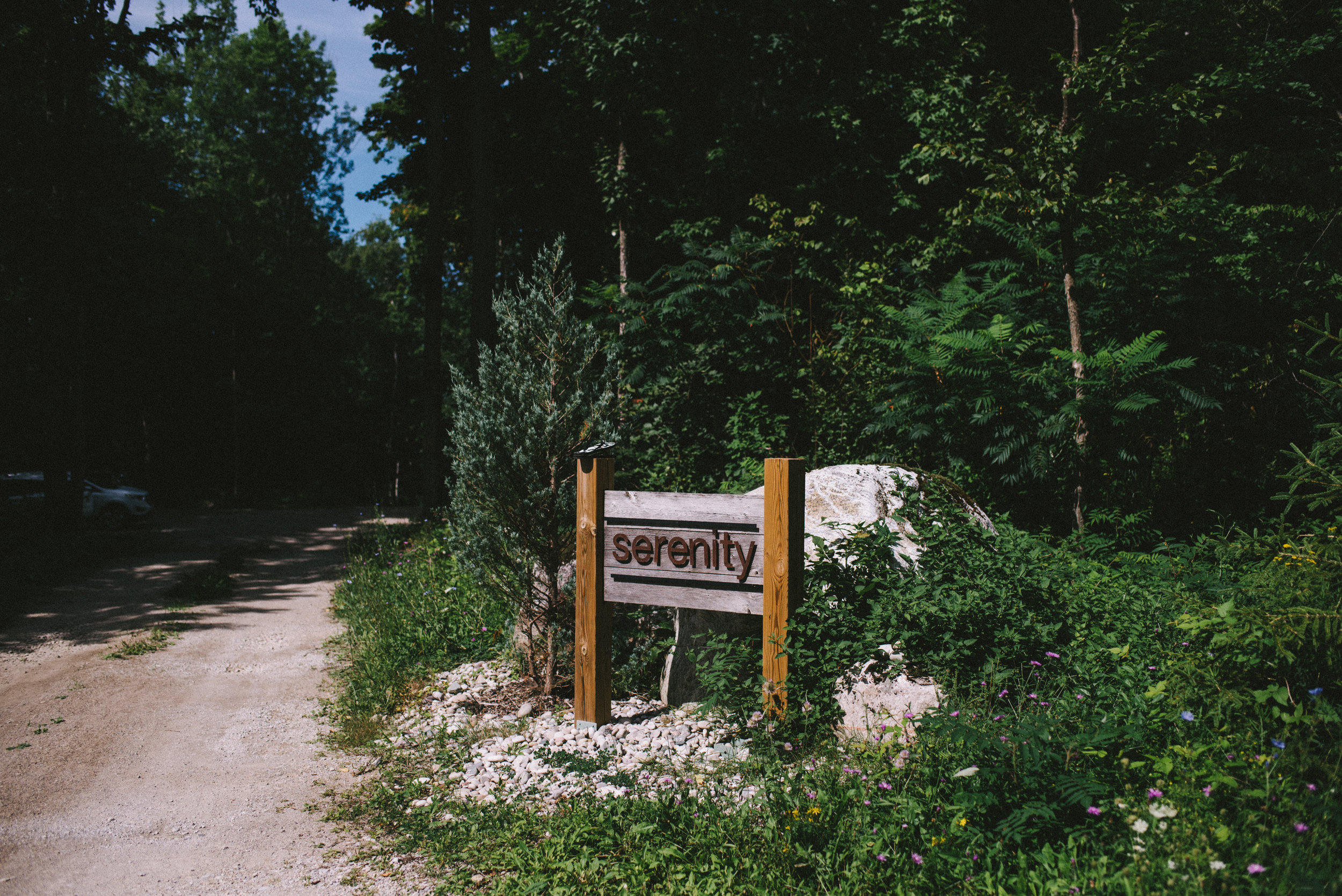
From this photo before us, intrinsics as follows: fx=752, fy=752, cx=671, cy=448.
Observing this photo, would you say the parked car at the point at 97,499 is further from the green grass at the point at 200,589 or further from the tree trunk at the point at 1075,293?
the tree trunk at the point at 1075,293

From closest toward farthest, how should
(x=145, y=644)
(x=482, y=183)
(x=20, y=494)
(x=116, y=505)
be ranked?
(x=145, y=644), (x=482, y=183), (x=20, y=494), (x=116, y=505)

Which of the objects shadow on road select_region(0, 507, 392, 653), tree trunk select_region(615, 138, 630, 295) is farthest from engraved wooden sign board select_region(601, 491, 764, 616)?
tree trunk select_region(615, 138, 630, 295)

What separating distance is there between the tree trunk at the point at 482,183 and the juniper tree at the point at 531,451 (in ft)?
19.5

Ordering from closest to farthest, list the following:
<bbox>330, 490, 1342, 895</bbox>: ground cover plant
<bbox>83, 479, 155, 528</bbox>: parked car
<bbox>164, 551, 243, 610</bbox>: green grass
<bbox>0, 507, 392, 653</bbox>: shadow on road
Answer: <bbox>330, 490, 1342, 895</bbox>: ground cover plant < <bbox>0, 507, 392, 653</bbox>: shadow on road < <bbox>164, 551, 243, 610</bbox>: green grass < <bbox>83, 479, 155, 528</bbox>: parked car

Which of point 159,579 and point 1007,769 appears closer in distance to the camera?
point 1007,769

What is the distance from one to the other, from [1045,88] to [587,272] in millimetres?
10187

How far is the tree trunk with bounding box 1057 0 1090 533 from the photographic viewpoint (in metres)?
7.52

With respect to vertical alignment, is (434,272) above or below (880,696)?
above

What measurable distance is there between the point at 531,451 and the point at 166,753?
3188mm

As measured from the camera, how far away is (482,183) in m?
12.0

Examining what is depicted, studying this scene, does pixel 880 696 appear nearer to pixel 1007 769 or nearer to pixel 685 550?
pixel 1007 769

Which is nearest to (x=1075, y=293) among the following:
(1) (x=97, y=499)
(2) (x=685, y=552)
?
(2) (x=685, y=552)

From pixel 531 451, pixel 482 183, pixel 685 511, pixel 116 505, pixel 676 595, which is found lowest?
pixel 116 505

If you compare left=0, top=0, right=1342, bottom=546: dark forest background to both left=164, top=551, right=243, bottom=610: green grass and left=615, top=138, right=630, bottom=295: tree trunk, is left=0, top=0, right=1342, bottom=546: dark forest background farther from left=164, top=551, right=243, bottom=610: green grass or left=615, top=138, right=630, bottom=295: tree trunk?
left=164, top=551, right=243, bottom=610: green grass
